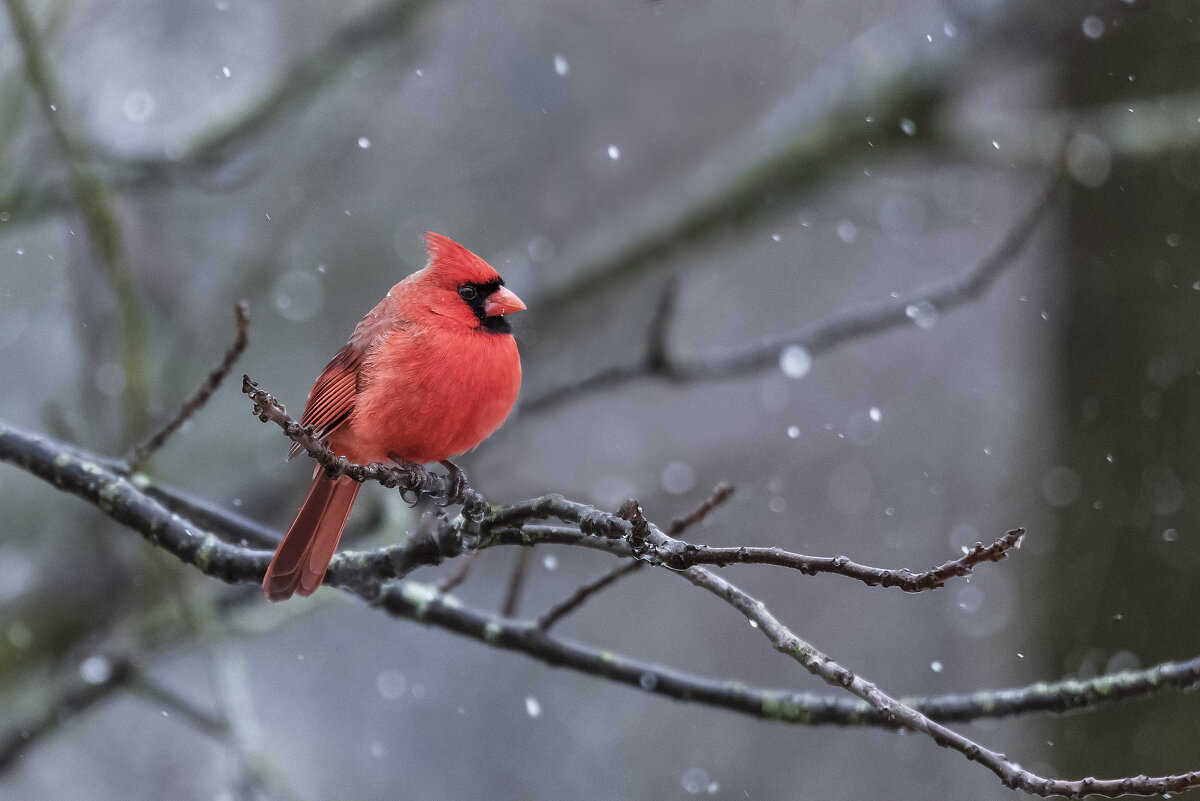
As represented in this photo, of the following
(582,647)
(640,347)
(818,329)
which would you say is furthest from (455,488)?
(640,347)

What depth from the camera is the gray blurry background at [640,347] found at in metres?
2.79

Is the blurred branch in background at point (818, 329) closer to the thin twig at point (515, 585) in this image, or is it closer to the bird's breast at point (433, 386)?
the thin twig at point (515, 585)

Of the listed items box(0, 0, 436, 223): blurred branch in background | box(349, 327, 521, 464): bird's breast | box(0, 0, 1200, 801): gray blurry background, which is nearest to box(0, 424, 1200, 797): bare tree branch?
box(349, 327, 521, 464): bird's breast

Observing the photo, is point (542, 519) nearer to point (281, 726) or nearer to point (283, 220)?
point (283, 220)

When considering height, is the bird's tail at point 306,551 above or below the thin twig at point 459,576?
below

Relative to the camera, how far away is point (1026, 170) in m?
3.46

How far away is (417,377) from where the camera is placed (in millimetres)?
1150

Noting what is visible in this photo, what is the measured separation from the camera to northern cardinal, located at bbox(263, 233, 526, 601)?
1140 millimetres

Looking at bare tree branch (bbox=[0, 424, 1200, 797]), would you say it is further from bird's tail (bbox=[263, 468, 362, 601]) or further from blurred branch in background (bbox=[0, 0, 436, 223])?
blurred branch in background (bbox=[0, 0, 436, 223])

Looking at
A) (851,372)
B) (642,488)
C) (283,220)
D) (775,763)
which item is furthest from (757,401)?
(283,220)

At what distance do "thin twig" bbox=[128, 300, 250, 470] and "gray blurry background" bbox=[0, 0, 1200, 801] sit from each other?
692 millimetres

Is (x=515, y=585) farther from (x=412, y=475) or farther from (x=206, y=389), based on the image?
(x=412, y=475)

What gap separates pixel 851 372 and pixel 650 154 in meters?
1.34

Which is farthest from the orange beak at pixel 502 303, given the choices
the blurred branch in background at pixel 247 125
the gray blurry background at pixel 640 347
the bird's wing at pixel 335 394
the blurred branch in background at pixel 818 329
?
the blurred branch in background at pixel 247 125
